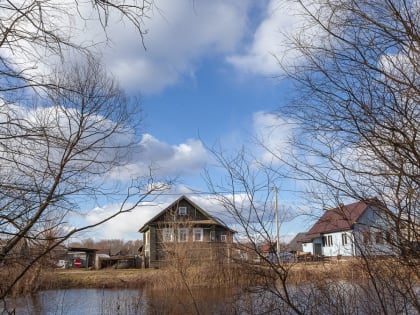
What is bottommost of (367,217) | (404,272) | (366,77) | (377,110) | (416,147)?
(404,272)

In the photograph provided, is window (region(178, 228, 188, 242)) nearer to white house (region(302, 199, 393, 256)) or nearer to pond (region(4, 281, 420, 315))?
pond (region(4, 281, 420, 315))

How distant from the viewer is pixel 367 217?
4.27m

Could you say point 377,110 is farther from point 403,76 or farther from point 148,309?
point 148,309

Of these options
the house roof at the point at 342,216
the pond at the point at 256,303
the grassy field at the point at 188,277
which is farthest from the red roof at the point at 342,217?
the grassy field at the point at 188,277

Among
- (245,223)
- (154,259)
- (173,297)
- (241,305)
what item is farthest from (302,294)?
(154,259)

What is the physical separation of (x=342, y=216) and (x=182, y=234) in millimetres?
17741

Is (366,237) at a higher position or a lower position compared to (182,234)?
lower

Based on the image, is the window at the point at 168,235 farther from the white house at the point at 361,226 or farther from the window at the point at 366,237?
the window at the point at 366,237

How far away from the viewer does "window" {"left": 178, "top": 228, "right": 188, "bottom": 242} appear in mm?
20750

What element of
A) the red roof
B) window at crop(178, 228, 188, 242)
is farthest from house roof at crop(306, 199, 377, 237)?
window at crop(178, 228, 188, 242)

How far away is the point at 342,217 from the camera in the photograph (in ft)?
15.0

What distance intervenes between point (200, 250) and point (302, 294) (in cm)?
1230

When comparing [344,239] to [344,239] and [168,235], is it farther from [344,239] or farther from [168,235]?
[168,235]

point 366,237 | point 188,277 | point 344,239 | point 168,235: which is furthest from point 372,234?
point 168,235
